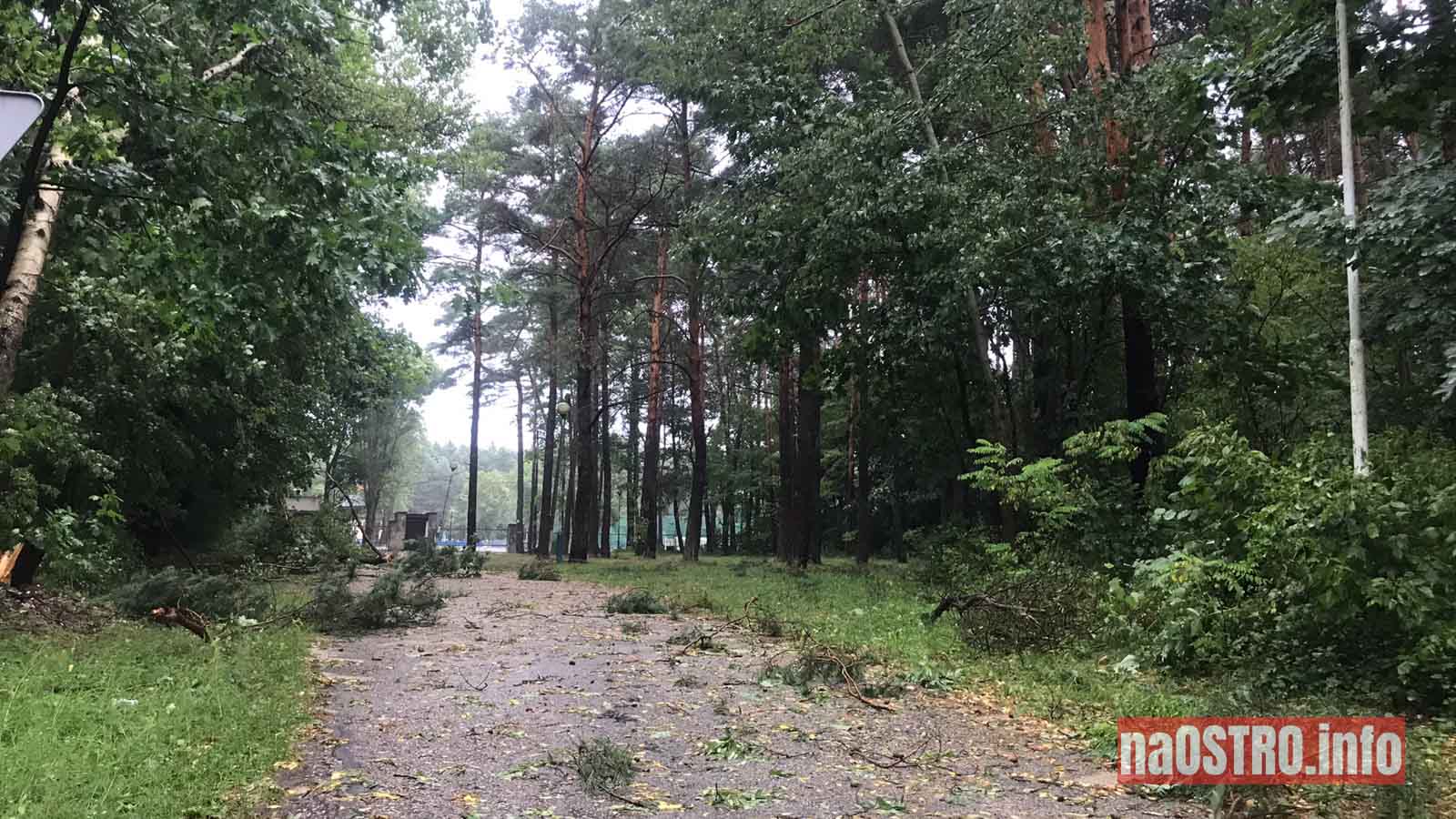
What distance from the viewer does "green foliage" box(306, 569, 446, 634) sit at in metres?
9.61

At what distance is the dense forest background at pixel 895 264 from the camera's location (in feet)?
19.7

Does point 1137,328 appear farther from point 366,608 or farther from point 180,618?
point 180,618

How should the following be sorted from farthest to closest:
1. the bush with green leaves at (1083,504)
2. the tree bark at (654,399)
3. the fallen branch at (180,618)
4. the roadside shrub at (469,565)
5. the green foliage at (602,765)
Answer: the tree bark at (654,399) < the roadside shrub at (469,565) < the bush with green leaves at (1083,504) < the fallen branch at (180,618) < the green foliage at (602,765)

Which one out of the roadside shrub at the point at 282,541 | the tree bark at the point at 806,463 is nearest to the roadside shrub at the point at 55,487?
the roadside shrub at the point at 282,541

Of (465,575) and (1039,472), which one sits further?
(465,575)

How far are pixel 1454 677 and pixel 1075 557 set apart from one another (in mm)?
5431

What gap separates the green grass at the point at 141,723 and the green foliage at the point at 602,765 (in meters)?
1.47

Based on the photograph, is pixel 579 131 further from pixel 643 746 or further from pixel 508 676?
pixel 643 746

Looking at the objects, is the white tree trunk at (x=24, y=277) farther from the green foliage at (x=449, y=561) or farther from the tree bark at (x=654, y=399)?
the tree bark at (x=654, y=399)

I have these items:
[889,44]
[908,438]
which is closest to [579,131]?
[889,44]

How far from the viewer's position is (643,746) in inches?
202

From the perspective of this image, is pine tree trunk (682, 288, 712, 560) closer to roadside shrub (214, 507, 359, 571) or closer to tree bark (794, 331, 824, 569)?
tree bark (794, 331, 824, 569)

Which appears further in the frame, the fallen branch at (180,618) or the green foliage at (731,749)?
the fallen branch at (180,618)

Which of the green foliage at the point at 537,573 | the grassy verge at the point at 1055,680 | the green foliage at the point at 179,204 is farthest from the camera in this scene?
the green foliage at the point at 537,573
